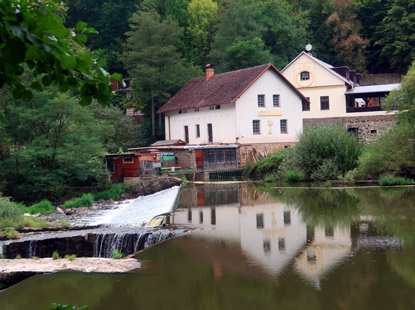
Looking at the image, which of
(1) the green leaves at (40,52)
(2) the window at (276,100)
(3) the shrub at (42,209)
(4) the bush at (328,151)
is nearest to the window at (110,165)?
(3) the shrub at (42,209)

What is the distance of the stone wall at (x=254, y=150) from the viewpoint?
1527 inches

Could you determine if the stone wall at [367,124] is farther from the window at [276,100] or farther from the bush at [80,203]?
→ the bush at [80,203]

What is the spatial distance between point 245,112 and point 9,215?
22906mm

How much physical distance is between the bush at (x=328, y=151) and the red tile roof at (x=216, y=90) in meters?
9.08

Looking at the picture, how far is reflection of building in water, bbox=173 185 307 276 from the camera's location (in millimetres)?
14055

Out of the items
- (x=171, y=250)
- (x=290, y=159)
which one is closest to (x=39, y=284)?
(x=171, y=250)

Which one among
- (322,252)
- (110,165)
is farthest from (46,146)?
(322,252)

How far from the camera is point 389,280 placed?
1094 cm

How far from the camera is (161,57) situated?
150 feet

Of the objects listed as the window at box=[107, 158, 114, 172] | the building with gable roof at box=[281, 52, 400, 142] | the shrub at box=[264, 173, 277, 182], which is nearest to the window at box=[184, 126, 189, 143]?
the window at box=[107, 158, 114, 172]

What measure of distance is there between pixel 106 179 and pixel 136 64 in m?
17.1

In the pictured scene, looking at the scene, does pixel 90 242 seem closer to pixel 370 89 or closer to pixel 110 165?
pixel 110 165

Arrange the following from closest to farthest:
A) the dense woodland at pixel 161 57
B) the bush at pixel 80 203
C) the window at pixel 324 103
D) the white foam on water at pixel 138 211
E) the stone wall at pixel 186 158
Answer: the white foam on water at pixel 138 211
the bush at pixel 80 203
the dense woodland at pixel 161 57
the stone wall at pixel 186 158
the window at pixel 324 103

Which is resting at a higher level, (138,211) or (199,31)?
(199,31)
